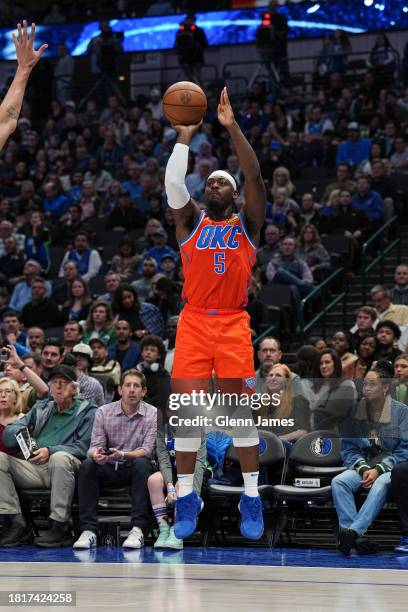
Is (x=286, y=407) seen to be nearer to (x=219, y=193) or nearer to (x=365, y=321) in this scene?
(x=365, y=321)

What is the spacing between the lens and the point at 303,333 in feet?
47.8

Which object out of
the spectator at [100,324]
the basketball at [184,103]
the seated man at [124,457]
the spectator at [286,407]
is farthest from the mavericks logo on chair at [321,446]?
the spectator at [100,324]

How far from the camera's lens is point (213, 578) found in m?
8.00

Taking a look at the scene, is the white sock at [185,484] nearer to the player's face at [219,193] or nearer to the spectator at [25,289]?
the player's face at [219,193]

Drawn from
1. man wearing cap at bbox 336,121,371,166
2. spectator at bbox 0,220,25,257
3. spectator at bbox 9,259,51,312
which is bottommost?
spectator at bbox 9,259,51,312

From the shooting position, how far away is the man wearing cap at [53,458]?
10.2 meters

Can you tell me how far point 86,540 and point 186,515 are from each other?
6.93 ft

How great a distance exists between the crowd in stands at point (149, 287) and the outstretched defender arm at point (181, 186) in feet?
9.46

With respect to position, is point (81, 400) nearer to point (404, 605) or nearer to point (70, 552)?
point (70, 552)

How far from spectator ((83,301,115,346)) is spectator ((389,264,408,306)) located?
11.0ft

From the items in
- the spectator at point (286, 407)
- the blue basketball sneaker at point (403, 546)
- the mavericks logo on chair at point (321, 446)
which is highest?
the spectator at point (286, 407)

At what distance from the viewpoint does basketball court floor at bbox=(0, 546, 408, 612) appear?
6.91m

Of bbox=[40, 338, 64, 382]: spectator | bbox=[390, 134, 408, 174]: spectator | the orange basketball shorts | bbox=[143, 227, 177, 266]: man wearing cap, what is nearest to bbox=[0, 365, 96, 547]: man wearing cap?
bbox=[40, 338, 64, 382]: spectator

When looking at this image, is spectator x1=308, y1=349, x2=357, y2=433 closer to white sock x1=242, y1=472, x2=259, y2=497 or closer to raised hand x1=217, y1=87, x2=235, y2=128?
white sock x1=242, y1=472, x2=259, y2=497
